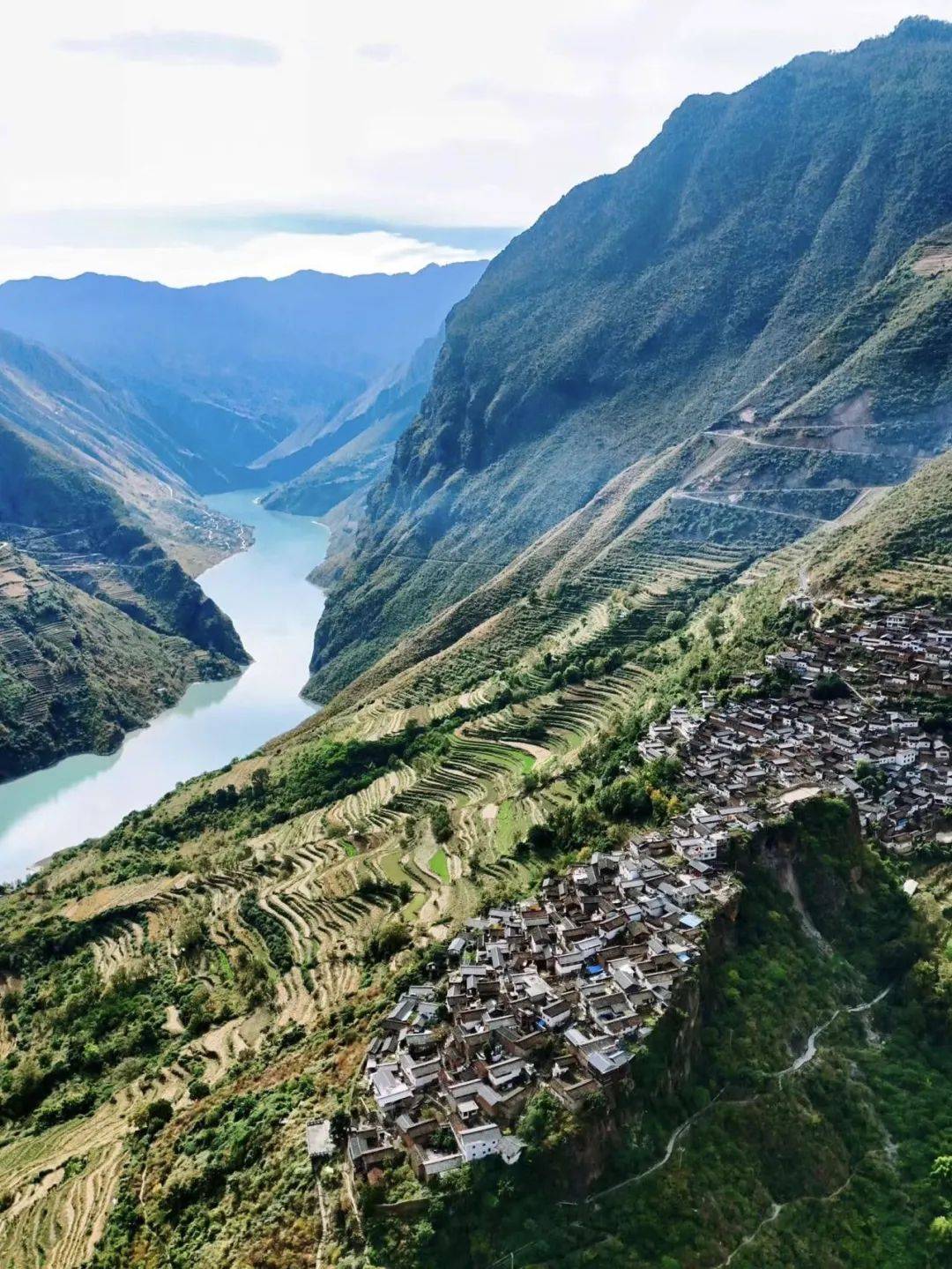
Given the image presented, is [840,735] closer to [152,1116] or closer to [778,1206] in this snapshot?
[778,1206]

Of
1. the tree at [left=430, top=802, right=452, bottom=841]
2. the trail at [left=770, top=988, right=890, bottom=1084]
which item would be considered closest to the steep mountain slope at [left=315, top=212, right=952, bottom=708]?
the tree at [left=430, top=802, right=452, bottom=841]

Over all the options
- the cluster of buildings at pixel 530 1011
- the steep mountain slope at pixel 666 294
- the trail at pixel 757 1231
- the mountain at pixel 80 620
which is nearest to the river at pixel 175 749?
the mountain at pixel 80 620

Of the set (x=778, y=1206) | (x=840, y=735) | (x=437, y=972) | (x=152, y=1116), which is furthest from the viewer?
(x=840, y=735)

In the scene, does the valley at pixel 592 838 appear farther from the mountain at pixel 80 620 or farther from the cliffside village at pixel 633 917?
the mountain at pixel 80 620

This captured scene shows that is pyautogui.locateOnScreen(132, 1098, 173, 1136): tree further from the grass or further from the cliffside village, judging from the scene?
the grass

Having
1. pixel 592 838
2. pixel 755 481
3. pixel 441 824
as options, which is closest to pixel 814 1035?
pixel 592 838

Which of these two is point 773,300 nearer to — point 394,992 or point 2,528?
point 394,992

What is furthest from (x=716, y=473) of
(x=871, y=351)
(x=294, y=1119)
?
(x=294, y=1119)
